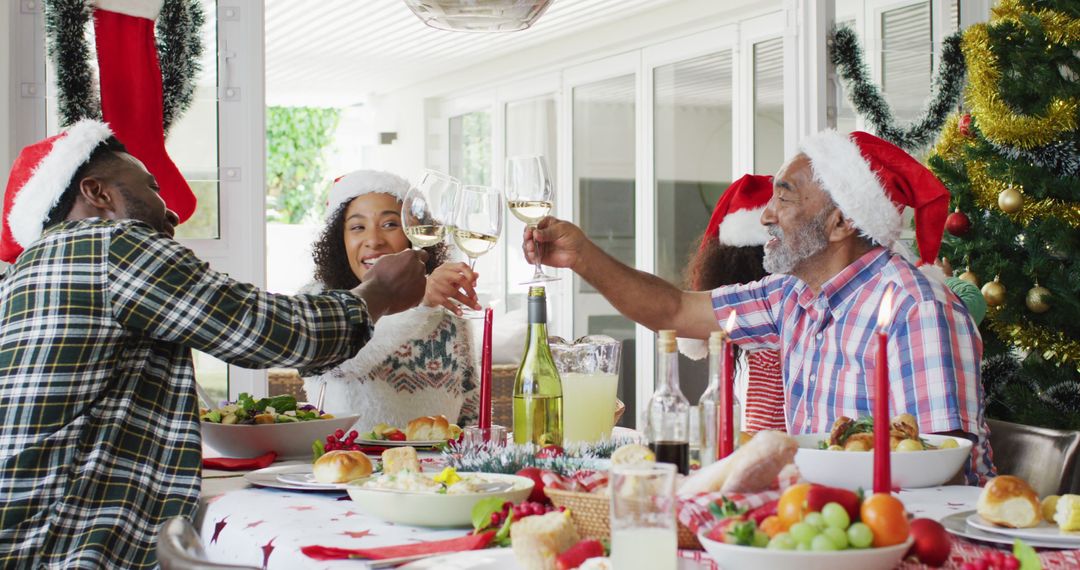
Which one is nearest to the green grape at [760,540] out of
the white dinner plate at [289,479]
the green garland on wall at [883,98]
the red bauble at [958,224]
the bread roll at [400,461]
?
the bread roll at [400,461]

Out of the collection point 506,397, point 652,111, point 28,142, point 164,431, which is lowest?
point 506,397

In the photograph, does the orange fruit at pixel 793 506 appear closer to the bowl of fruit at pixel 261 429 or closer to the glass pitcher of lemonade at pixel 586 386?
the glass pitcher of lemonade at pixel 586 386

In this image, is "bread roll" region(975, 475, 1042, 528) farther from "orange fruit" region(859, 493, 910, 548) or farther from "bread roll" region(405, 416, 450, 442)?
"bread roll" region(405, 416, 450, 442)

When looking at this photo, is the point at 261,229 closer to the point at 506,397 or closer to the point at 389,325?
the point at 389,325

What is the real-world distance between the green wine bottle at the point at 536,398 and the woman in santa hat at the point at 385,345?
1.01 m

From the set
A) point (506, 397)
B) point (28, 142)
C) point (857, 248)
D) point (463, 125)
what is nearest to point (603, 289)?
point (857, 248)

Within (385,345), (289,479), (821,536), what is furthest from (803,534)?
(385,345)

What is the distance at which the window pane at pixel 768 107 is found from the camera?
5898 millimetres

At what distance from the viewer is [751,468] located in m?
1.09

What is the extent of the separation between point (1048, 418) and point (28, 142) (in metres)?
3.11

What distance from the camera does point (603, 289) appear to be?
8.34 feet

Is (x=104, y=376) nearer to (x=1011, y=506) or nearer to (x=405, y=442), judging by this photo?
(x=405, y=442)

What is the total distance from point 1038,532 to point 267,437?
1245mm

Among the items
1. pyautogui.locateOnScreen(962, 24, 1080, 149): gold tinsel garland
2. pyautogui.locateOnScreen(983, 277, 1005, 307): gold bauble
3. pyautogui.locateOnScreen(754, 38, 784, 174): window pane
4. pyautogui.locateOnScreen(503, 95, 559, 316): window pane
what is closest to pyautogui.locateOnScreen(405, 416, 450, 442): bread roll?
pyautogui.locateOnScreen(983, 277, 1005, 307): gold bauble
